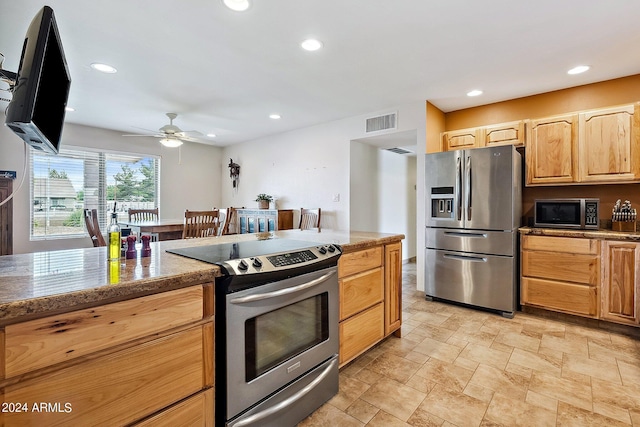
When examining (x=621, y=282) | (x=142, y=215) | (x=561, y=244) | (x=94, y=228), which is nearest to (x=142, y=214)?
(x=142, y=215)

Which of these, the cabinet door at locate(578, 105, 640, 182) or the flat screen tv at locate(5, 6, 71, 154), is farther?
the cabinet door at locate(578, 105, 640, 182)

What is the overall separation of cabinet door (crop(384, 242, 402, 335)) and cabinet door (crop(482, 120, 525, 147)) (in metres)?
2.16

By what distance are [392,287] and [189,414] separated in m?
1.74

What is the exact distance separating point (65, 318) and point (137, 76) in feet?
10.0

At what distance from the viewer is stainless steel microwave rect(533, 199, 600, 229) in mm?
3055

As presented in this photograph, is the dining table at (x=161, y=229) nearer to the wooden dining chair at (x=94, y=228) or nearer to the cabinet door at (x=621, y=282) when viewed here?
the wooden dining chair at (x=94, y=228)

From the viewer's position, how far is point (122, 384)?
39.9 inches

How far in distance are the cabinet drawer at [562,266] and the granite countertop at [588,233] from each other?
193 millimetres

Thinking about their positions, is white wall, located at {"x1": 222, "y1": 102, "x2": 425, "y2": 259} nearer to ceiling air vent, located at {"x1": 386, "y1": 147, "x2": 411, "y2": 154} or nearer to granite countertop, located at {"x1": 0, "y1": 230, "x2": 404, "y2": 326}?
ceiling air vent, located at {"x1": 386, "y1": 147, "x2": 411, "y2": 154}

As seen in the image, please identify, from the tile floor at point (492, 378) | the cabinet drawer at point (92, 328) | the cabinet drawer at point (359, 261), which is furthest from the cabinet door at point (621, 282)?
the cabinet drawer at point (92, 328)

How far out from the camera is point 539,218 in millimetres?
3330

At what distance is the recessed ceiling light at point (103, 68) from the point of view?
2887 millimetres

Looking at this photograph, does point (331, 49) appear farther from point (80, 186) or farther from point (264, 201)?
point (80, 186)

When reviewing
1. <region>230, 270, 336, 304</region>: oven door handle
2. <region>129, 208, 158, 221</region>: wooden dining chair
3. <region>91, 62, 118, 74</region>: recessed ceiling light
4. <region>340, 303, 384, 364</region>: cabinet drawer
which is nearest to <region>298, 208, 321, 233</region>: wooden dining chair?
<region>129, 208, 158, 221</region>: wooden dining chair
